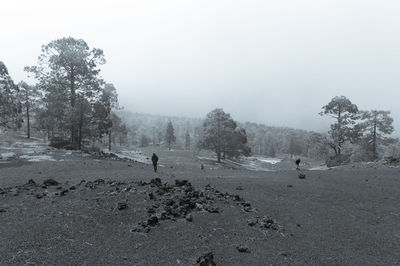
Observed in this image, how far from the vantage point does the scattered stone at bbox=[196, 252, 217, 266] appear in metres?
7.43

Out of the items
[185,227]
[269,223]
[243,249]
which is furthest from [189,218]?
[269,223]

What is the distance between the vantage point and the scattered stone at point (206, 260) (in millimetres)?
7434

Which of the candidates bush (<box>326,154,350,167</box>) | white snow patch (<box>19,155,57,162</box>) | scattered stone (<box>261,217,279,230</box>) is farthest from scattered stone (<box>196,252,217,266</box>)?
bush (<box>326,154,350,167</box>)

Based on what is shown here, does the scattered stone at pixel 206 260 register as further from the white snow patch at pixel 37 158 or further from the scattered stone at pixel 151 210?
the white snow patch at pixel 37 158

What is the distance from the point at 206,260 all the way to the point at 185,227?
2.39m

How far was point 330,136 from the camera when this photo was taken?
4584cm

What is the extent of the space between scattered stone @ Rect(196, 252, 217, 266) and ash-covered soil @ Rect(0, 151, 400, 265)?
1.5 inches

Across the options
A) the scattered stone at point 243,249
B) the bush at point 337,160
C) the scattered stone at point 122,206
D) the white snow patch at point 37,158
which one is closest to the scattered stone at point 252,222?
the scattered stone at point 243,249

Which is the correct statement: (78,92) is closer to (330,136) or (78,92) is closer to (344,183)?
(344,183)

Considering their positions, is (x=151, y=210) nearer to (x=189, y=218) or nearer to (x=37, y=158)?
(x=189, y=218)

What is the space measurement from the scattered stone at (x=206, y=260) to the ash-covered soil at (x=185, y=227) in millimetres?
37

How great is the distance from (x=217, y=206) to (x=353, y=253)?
5.20 meters

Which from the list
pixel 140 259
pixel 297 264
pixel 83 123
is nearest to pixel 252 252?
pixel 297 264

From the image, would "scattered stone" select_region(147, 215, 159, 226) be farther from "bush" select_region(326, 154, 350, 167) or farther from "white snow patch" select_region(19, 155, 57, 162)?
"bush" select_region(326, 154, 350, 167)
